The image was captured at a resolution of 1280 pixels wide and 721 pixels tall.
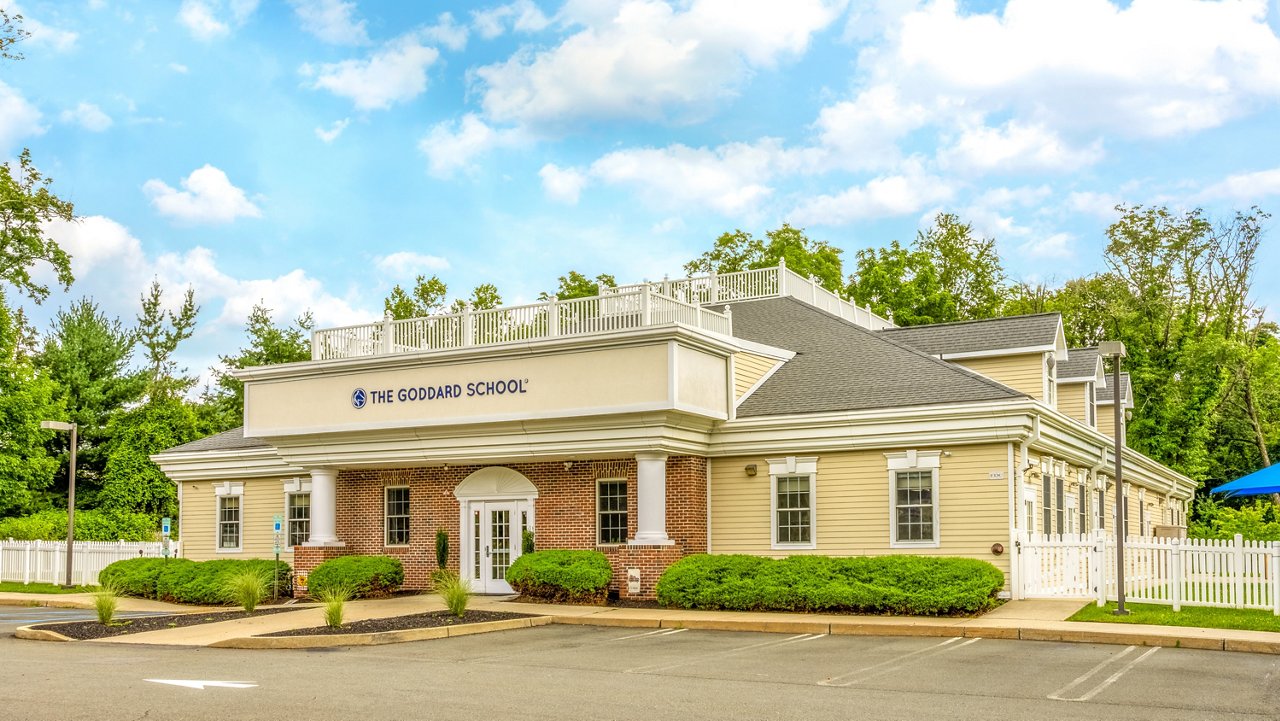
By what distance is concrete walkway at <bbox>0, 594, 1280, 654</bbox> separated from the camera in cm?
1750

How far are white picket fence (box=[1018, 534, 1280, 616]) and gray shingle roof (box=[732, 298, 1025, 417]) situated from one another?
3.05 metres

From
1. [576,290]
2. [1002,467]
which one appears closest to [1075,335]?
[576,290]

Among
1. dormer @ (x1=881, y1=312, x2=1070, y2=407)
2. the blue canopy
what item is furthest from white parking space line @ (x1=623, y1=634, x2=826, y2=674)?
the blue canopy

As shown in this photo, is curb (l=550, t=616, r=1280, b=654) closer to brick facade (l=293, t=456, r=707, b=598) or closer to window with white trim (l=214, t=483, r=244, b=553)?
brick facade (l=293, t=456, r=707, b=598)

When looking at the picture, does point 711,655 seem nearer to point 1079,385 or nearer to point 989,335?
point 989,335

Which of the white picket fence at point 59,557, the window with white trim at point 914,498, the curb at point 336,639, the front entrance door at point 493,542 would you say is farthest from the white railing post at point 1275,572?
the white picket fence at point 59,557

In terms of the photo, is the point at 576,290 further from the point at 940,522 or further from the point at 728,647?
the point at 728,647

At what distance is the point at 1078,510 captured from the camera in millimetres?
28516

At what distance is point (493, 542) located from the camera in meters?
27.2

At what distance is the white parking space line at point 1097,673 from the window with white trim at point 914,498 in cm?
642

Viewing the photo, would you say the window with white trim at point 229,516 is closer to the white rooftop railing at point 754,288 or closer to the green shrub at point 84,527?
the green shrub at point 84,527

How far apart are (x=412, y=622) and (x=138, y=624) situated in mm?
4878

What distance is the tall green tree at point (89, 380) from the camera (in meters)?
49.9

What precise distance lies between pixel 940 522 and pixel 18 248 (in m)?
35.9
